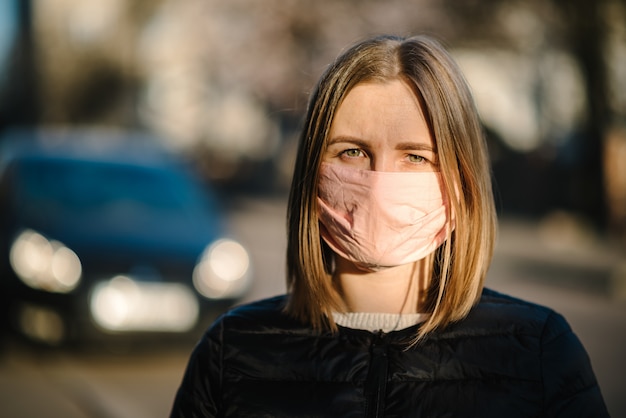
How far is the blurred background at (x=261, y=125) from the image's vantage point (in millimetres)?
6840

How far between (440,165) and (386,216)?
19 centimetres

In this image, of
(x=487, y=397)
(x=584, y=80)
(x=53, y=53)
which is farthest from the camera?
(x=53, y=53)

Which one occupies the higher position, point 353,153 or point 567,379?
point 353,153

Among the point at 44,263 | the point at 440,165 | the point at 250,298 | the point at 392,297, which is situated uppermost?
the point at 440,165

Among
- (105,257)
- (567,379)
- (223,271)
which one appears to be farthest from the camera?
(223,271)

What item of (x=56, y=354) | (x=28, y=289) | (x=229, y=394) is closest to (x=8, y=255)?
(x=28, y=289)

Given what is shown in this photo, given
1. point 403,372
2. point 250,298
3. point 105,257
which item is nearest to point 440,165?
point 403,372

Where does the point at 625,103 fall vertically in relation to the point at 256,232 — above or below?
above

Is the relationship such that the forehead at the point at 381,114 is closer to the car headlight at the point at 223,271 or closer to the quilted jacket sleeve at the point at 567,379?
the quilted jacket sleeve at the point at 567,379

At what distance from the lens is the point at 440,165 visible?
1.89m

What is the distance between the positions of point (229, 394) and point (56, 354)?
5.63 meters

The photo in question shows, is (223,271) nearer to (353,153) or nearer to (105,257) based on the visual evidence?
(105,257)

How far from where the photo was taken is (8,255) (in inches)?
276

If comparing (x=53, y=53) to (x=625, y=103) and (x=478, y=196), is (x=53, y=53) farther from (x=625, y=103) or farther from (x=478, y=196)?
(x=478, y=196)
